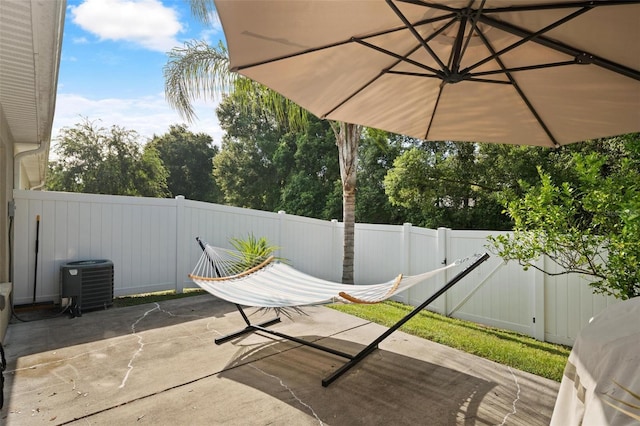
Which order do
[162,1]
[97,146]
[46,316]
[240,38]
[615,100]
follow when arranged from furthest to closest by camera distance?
1. [97,146]
2. [162,1]
3. [46,316]
4. [615,100]
5. [240,38]

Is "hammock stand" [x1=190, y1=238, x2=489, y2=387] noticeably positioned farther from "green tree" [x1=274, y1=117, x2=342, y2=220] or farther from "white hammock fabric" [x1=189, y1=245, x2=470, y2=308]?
"green tree" [x1=274, y1=117, x2=342, y2=220]

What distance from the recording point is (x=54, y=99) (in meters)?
3.62

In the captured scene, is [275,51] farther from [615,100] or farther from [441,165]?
[441,165]

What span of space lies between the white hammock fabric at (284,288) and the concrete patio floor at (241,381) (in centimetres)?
56

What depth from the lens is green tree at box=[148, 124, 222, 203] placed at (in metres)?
22.6

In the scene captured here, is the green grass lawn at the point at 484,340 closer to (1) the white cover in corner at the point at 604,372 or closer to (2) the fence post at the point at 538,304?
(2) the fence post at the point at 538,304

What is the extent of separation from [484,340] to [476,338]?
85 millimetres

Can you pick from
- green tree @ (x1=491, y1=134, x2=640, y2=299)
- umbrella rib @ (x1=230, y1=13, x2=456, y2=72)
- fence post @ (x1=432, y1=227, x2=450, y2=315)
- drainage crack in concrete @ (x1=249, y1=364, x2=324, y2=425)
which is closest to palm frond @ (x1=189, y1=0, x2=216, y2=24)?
umbrella rib @ (x1=230, y1=13, x2=456, y2=72)

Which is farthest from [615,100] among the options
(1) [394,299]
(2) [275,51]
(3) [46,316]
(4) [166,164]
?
(4) [166,164]

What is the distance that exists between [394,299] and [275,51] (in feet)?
15.6

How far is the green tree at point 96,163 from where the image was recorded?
1585 centimetres

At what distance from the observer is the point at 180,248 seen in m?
5.85

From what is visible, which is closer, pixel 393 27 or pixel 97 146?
pixel 393 27

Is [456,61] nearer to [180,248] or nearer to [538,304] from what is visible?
[538,304]
